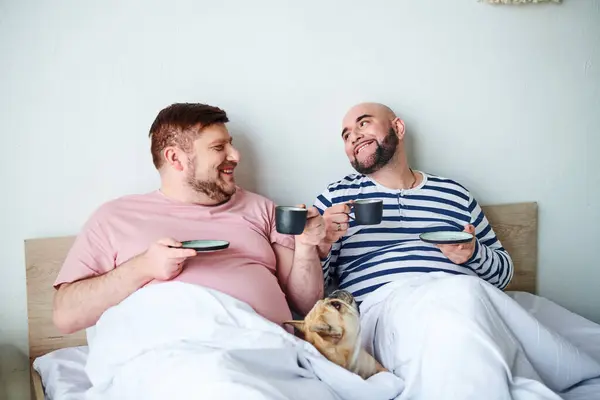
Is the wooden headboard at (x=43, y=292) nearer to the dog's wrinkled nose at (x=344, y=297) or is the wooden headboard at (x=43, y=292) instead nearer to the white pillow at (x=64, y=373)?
the white pillow at (x=64, y=373)

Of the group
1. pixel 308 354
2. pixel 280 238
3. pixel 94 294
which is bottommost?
pixel 308 354

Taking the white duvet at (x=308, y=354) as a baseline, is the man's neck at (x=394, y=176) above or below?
above

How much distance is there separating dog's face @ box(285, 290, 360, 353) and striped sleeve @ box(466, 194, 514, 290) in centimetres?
56

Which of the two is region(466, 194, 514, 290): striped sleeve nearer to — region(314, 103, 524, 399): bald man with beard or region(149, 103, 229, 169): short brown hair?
region(314, 103, 524, 399): bald man with beard

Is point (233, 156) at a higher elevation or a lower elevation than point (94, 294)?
higher

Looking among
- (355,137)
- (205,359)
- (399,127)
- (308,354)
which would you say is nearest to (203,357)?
(205,359)

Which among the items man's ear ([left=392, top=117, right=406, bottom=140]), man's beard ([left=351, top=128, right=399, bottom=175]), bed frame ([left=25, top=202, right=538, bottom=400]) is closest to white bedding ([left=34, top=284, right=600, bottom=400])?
bed frame ([left=25, top=202, right=538, bottom=400])

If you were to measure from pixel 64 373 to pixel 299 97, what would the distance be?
1.18 metres

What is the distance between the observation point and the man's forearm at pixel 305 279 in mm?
1694

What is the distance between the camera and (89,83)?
186 cm

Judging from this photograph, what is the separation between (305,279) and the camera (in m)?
1.73

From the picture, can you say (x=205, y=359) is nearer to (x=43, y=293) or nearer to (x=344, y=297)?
(x=344, y=297)

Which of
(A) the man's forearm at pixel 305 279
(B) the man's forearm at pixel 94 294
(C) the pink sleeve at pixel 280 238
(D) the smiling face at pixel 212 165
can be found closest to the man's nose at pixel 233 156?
(D) the smiling face at pixel 212 165

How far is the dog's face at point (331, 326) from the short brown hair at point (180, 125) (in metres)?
0.64
